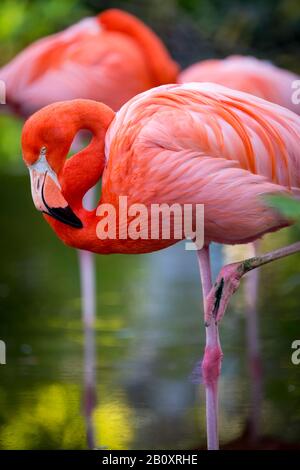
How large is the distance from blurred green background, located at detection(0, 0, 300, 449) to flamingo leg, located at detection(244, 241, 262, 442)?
25 mm

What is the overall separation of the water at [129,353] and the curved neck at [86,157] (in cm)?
75

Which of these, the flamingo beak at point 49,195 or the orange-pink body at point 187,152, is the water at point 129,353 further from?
the flamingo beak at point 49,195

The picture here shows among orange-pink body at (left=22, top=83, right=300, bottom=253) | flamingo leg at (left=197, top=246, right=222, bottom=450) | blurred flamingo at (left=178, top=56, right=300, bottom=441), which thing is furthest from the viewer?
blurred flamingo at (left=178, top=56, right=300, bottom=441)

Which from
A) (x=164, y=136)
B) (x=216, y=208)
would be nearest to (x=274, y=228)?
(x=216, y=208)

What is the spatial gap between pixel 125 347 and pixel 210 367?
35.9 inches

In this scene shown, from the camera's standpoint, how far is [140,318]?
4867 millimetres

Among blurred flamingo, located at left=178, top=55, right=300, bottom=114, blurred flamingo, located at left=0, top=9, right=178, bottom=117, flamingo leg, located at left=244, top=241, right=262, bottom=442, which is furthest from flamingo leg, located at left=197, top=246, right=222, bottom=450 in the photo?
blurred flamingo, located at left=0, top=9, right=178, bottom=117

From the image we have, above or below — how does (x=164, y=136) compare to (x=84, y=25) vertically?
below

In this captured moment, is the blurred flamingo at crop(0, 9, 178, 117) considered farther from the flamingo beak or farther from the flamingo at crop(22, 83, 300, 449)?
the flamingo beak

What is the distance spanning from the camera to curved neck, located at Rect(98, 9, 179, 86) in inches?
215

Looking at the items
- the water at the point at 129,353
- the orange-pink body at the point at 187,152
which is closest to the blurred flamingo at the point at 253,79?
the water at the point at 129,353

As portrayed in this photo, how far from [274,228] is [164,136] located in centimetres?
48

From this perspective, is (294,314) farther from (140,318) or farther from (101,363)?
(101,363)

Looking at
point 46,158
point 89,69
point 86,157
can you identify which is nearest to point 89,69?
point 89,69
